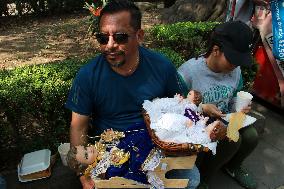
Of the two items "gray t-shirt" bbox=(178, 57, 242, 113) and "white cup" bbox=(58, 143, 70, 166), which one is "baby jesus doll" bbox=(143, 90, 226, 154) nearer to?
"gray t-shirt" bbox=(178, 57, 242, 113)

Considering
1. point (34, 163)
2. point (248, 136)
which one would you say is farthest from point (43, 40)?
point (248, 136)

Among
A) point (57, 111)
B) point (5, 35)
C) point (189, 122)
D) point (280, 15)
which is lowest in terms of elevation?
point (5, 35)

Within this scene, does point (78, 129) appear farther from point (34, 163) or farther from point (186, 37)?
point (186, 37)

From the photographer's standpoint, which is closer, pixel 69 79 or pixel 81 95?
pixel 81 95

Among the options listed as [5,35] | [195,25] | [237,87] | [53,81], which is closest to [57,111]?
[53,81]

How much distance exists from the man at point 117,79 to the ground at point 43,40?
15.3 ft

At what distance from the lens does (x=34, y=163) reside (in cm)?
326

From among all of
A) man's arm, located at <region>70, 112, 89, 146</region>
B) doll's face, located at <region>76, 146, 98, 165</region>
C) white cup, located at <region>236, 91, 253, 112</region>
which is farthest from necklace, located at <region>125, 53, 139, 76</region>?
white cup, located at <region>236, 91, 253, 112</region>

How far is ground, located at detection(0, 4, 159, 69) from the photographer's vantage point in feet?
24.5

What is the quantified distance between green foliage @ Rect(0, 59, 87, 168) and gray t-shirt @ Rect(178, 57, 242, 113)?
1180mm

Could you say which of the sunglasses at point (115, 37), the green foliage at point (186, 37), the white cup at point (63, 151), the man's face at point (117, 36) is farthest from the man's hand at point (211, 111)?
the green foliage at point (186, 37)

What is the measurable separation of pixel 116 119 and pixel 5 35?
8.11 meters

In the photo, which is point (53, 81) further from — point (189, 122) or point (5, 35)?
point (5, 35)

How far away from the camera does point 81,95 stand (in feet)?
8.82
